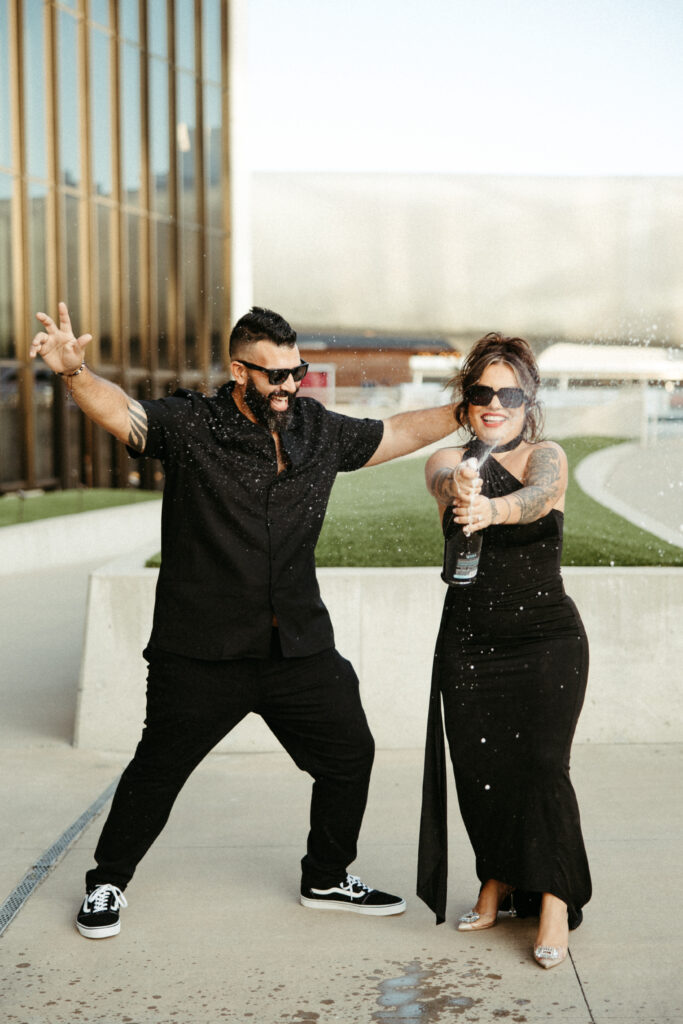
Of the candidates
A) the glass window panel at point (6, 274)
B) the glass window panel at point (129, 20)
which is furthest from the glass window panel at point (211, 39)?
the glass window panel at point (6, 274)

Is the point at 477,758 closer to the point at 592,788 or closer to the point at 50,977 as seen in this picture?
the point at 50,977

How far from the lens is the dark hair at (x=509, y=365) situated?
3.43 m

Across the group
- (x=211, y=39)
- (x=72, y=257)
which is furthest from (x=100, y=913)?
(x=211, y=39)

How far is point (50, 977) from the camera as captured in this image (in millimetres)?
3330

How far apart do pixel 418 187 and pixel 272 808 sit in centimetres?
1641

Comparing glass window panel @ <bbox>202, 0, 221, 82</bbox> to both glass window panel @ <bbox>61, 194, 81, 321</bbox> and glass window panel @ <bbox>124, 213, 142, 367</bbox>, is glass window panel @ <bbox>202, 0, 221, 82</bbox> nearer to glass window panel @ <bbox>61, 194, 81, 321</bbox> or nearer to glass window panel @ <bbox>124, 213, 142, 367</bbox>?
glass window panel @ <bbox>124, 213, 142, 367</bbox>

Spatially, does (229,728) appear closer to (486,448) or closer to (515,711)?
(515,711)

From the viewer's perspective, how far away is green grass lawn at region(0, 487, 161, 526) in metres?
14.1

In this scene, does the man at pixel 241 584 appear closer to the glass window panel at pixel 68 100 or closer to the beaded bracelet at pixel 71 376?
the beaded bracelet at pixel 71 376

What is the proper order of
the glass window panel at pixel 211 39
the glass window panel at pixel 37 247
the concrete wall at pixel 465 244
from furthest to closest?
the glass window panel at pixel 211 39 < the glass window panel at pixel 37 247 < the concrete wall at pixel 465 244

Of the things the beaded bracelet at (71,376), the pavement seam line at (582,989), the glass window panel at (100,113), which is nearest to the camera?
the pavement seam line at (582,989)

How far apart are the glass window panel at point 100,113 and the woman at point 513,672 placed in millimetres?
17073

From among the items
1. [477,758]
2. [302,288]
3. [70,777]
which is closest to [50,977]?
[477,758]

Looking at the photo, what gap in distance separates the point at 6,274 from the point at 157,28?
20.9ft
